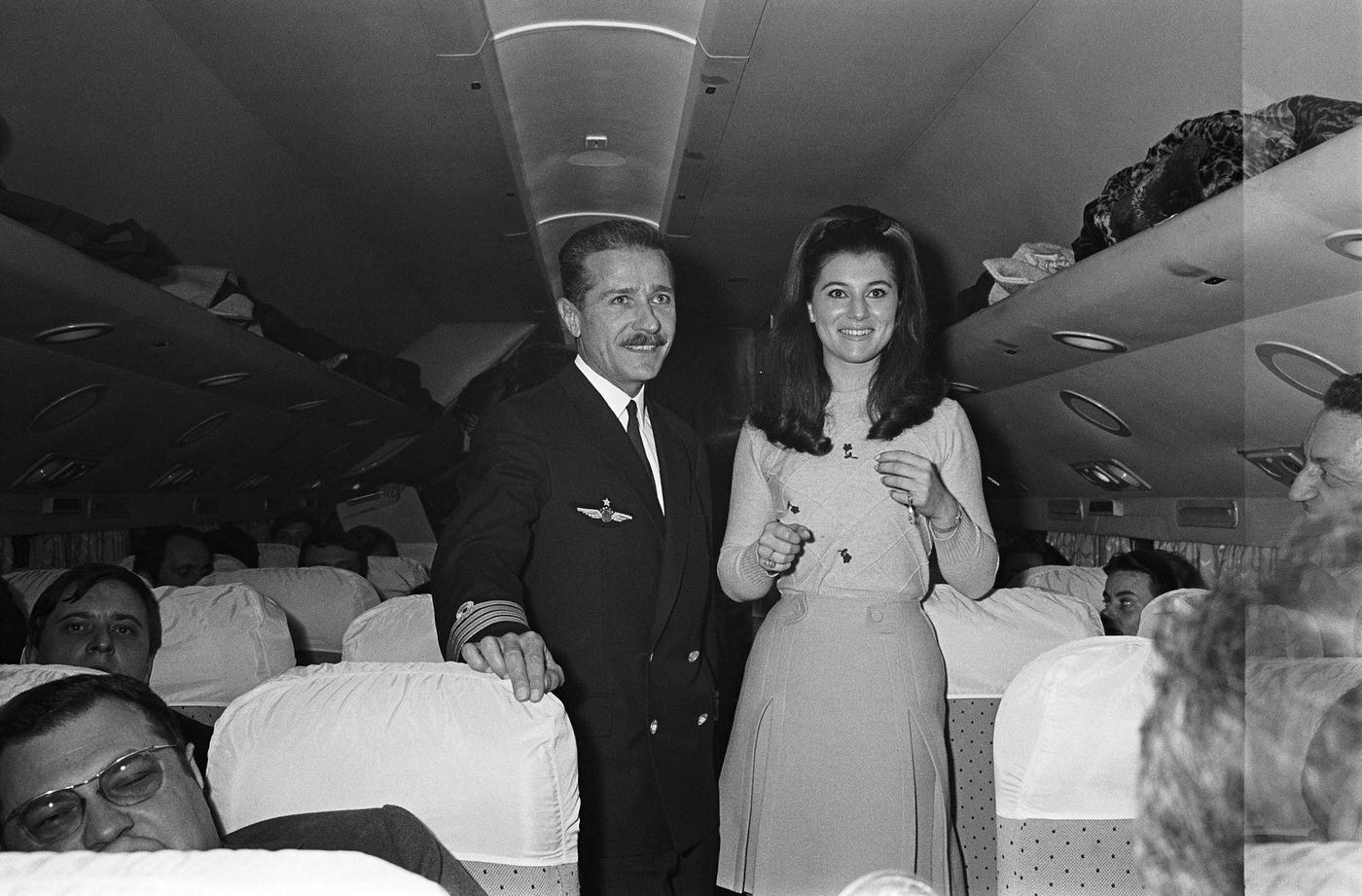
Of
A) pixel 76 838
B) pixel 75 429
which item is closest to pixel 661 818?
pixel 76 838

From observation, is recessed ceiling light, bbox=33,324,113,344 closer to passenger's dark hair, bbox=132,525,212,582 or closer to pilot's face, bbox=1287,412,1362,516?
passenger's dark hair, bbox=132,525,212,582

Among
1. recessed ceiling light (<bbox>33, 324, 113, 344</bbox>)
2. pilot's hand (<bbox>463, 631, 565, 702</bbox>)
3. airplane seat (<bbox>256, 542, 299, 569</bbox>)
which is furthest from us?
airplane seat (<bbox>256, 542, 299, 569</bbox>)

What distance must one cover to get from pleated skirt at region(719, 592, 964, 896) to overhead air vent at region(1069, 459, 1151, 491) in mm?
4044

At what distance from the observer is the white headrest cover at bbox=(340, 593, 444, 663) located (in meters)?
3.52

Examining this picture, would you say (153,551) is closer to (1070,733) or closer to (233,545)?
(233,545)

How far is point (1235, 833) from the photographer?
21.8 inches

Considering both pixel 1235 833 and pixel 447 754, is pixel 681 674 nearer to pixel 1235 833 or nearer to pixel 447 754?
pixel 447 754

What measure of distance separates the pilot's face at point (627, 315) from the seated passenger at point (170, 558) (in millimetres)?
4978

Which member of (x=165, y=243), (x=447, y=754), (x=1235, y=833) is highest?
(x=165, y=243)

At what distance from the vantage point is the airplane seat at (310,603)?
193 inches

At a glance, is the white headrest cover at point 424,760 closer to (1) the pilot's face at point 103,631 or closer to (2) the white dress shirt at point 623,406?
(2) the white dress shirt at point 623,406

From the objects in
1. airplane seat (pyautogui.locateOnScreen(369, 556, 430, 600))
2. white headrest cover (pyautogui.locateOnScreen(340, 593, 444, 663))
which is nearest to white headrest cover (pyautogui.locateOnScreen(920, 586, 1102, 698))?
white headrest cover (pyautogui.locateOnScreen(340, 593, 444, 663))

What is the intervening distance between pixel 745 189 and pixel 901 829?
4.50 meters

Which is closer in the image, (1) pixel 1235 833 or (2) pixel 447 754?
(1) pixel 1235 833
